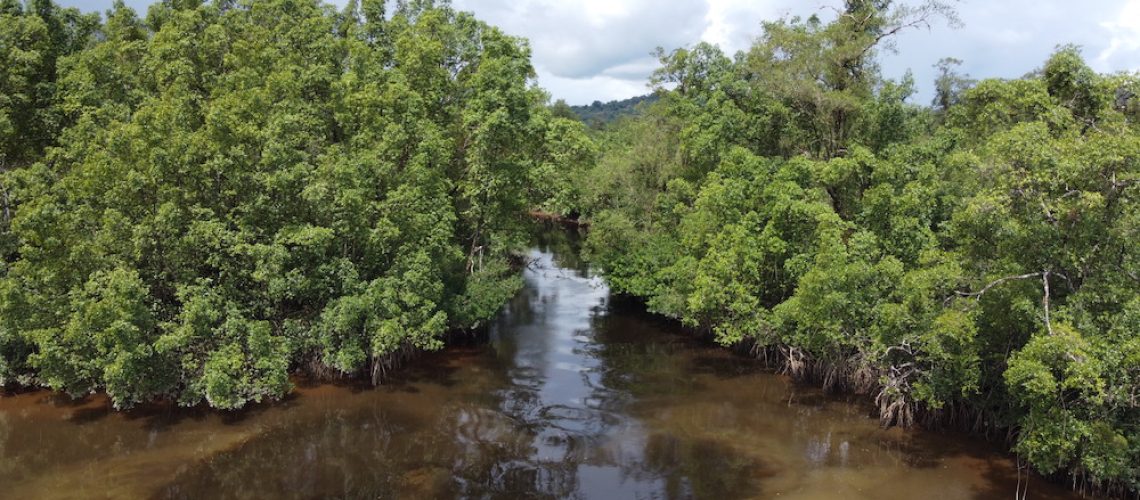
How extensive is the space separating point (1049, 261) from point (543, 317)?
2408cm

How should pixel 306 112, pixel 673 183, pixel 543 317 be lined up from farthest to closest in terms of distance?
pixel 543 317 < pixel 673 183 < pixel 306 112

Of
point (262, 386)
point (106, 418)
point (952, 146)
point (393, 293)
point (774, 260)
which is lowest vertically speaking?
point (106, 418)

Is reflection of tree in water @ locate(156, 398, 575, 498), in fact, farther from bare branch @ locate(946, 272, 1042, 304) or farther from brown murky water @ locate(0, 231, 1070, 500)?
bare branch @ locate(946, 272, 1042, 304)

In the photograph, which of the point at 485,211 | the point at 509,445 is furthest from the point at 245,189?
the point at 509,445

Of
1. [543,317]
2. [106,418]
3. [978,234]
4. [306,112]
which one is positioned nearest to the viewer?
[978,234]

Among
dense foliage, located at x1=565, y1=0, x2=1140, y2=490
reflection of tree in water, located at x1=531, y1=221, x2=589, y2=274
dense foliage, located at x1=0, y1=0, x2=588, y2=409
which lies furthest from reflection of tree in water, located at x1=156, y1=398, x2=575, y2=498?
reflection of tree in water, located at x1=531, y1=221, x2=589, y2=274

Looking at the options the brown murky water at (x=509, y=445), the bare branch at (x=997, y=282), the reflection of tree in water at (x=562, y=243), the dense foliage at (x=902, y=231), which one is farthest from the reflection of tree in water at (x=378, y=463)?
the reflection of tree in water at (x=562, y=243)

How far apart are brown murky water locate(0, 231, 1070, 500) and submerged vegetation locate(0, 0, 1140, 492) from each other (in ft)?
3.64

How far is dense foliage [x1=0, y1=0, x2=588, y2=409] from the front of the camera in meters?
20.9

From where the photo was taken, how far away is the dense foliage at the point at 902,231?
15656 millimetres

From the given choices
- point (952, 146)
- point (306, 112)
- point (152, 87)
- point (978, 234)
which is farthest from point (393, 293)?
point (952, 146)

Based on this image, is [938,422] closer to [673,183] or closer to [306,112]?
[673,183]

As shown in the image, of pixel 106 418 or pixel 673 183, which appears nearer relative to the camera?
pixel 106 418

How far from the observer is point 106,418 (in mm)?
21000
